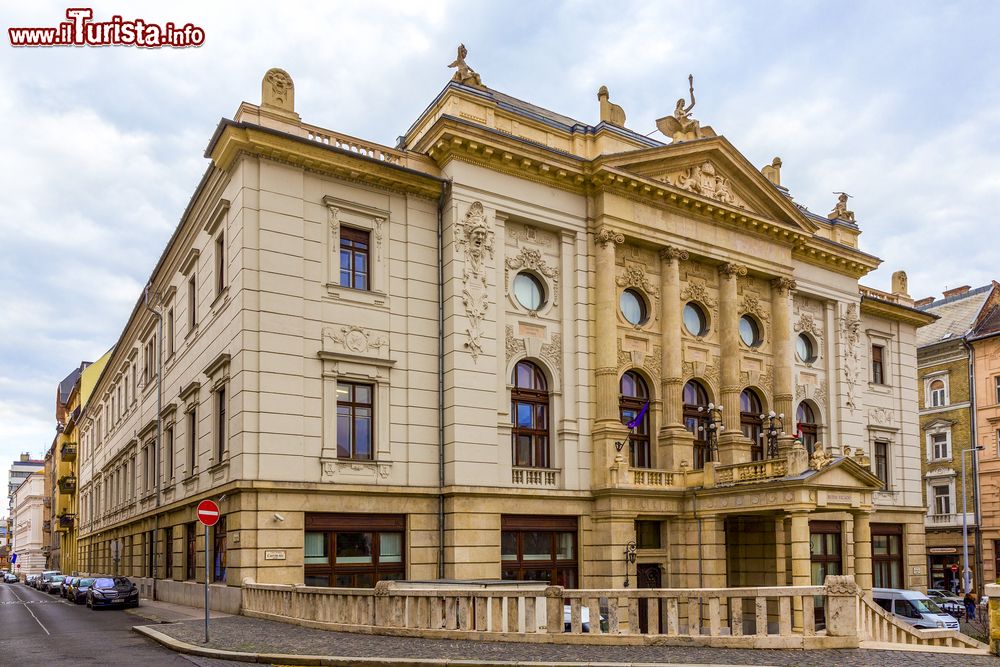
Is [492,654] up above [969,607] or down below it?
above

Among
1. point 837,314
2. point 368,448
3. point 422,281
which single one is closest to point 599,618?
point 368,448

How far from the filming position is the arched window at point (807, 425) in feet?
133

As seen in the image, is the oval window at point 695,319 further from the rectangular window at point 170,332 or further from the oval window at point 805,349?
the rectangular window at point 170,332

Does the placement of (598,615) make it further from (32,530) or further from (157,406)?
(32,530)

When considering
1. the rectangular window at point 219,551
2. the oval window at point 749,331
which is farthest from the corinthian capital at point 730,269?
the rectangular window at point 219,551

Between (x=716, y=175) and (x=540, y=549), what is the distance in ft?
52.9

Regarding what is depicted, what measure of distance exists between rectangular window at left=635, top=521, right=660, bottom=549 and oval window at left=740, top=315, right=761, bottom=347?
9.11 metres

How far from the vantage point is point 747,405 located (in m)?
38.3

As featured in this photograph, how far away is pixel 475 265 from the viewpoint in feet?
103

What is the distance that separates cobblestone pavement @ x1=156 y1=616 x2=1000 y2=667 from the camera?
596 inches

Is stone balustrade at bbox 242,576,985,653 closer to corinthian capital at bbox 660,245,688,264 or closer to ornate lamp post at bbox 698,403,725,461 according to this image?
ornate lamp post at bbox 698,403,725,461

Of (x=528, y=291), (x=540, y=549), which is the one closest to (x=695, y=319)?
(x=528, y=291)

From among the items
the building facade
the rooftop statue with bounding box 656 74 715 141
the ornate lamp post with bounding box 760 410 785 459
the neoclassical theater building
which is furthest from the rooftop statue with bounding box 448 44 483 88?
the building facade

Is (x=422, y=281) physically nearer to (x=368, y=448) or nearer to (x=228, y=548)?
(x=368, y=448)
